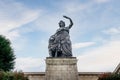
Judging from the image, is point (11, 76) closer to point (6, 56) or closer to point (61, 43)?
point (61, 43)

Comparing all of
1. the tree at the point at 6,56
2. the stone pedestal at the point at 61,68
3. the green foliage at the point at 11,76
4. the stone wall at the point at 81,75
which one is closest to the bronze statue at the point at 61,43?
the stone pedestal at the point at 61,68

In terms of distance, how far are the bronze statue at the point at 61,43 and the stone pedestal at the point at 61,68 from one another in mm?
637

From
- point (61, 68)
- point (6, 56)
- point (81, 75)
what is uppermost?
point (6, 56)

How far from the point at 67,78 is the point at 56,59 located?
1.81 metres

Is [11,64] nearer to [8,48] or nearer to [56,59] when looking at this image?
[8,48]

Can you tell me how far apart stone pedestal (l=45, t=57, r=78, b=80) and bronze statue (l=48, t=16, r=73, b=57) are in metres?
0.64

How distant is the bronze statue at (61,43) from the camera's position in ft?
105

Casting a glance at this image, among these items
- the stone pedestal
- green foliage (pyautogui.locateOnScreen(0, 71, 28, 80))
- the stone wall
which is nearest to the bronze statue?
the stone pedestal

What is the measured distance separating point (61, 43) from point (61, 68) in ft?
7.51

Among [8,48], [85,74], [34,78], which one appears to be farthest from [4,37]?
[85,74]

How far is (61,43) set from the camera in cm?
3238

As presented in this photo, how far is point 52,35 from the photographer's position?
32906 mm

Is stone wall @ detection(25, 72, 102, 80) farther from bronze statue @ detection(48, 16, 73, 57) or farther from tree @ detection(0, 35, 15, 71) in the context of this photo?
bronze statue @ detection(48, 16, 73, 57)

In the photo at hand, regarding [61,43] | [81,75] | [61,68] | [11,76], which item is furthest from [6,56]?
[61,68]
